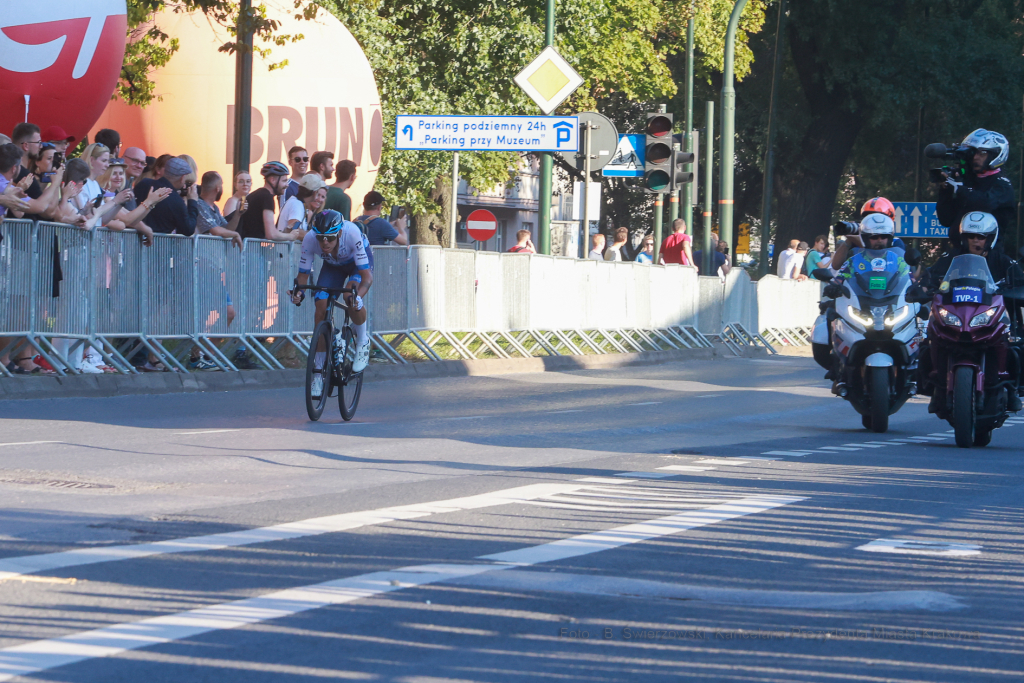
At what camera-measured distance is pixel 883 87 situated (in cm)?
4166

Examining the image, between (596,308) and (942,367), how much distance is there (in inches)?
519

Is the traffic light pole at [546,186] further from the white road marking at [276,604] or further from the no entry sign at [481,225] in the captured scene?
the white road marking at [276,604]

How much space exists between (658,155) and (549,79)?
2.22 meters

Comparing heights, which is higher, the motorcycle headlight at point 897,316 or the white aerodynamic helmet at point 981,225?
the white aerodynamic helmet at point 981,225

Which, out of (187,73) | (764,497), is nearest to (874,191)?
(187,73)

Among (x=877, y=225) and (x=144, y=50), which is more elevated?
(x=144, y=50)

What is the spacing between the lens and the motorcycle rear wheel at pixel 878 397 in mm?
11930

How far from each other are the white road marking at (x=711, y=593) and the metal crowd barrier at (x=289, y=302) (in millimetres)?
9298

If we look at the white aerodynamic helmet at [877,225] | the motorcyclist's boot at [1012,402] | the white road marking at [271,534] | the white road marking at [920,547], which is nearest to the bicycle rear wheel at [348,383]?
the white aerodynamic helmet at [877,225]

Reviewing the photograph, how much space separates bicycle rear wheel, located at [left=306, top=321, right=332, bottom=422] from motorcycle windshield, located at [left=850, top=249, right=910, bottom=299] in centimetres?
400

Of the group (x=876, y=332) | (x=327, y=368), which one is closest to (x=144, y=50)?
(x=327, y=368)

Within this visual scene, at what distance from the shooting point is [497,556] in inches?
239

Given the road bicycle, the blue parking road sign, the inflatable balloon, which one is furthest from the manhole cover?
the blue parking road sign

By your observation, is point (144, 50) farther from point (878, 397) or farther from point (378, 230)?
point (878, 397)
